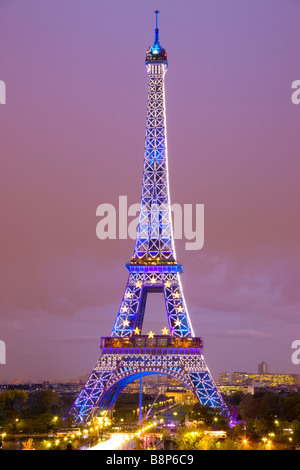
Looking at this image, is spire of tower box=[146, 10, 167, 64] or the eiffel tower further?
spire of tower box=[146, 10, 167, 64]

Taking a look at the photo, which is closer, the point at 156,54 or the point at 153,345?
the point at 153,345

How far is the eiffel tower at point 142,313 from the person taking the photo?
78.2 meters

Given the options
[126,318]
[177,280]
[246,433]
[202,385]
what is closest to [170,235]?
[177,280]

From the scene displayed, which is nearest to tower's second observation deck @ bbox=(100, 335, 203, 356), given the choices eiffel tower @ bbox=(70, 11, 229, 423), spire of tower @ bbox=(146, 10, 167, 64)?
eiffel tower @ bbox=(70, 11, 229, 423)

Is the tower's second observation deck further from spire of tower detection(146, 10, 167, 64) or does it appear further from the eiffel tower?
spire of tower detection(146, 10, 167, 64)

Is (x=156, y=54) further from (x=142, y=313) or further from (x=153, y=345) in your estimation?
(x=153, y=345)

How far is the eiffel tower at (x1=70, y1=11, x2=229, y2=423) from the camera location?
78250 millimetres

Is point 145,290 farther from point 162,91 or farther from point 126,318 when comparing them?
point 162,91

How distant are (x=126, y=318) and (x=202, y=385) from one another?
40.0 ft

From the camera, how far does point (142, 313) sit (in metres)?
88.6

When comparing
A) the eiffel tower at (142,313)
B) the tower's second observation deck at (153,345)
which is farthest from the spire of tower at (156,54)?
the tower's second observation deck at (153,345)

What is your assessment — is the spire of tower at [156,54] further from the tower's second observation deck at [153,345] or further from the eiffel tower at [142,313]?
the tower's second observation deck at [153,345]

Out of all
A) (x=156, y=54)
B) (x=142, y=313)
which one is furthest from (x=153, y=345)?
(x=156, y=54)
